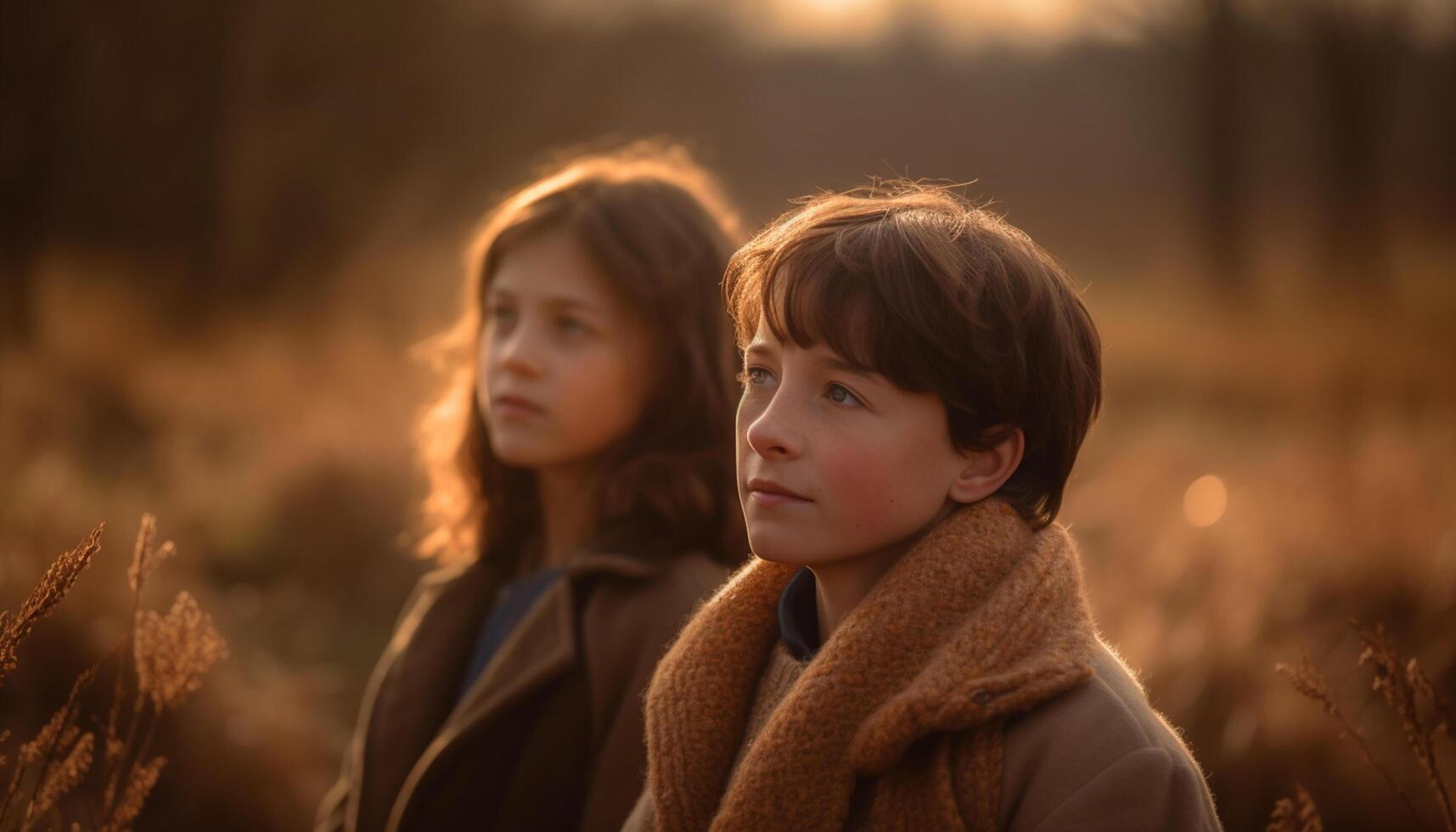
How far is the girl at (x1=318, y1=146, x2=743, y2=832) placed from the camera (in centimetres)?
278

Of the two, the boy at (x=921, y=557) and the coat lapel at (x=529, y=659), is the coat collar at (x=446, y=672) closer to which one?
the coat lapel at (x=529, y=659)

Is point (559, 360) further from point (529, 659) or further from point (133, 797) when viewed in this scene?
point (133, 797)

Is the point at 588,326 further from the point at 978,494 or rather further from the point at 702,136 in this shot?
the point at 702,136

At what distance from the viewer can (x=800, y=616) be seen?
213cm

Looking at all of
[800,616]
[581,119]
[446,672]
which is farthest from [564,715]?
[581,119]

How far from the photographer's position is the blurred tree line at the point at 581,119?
337 inches

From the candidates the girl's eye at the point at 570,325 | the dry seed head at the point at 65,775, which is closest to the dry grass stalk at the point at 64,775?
the dry seed head at the point at 65,775

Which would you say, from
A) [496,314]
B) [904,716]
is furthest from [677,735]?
[496,314]

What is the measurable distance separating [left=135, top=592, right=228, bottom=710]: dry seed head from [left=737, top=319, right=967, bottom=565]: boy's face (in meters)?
1.05

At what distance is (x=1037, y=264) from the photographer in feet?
6.24

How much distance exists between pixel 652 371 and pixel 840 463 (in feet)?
4.71

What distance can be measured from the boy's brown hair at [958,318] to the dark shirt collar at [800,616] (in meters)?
0.41

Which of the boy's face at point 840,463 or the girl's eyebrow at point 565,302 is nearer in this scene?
the boy's face at point 840,463

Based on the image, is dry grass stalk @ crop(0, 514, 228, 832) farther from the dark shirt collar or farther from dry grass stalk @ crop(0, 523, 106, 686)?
the dark shirt collar
